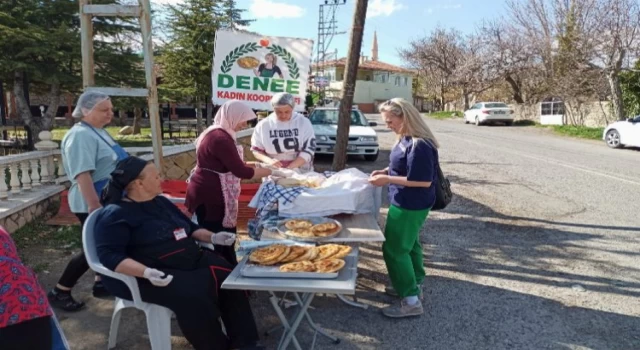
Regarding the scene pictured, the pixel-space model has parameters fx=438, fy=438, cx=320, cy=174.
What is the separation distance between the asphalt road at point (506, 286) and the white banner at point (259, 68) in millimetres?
2555

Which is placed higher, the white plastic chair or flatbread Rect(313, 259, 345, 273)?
flatbread Rect(313, 259, 345, 273)

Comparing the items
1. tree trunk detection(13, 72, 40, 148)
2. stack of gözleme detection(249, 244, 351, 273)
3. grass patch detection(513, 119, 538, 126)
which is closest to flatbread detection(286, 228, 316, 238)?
stack of gözleme detection(249, 244, 351, 273)

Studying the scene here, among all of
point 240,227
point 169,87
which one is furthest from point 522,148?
point 169,87

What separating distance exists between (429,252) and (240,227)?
2449 mm

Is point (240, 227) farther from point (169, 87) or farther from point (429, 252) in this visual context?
point (169, 87)

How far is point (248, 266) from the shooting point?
2604 mm

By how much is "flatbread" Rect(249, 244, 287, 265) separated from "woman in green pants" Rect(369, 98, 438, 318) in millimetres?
1007

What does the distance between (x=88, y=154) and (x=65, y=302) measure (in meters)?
1.30

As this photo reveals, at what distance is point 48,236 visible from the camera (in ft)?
17.2

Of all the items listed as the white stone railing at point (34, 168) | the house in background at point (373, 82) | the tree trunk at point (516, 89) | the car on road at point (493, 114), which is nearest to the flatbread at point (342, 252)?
the white stone railing at point (34, 168)

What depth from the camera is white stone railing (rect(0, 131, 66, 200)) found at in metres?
5.52

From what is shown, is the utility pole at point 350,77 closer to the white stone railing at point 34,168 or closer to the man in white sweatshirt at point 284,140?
the man in white sweatshirt at point 284,140

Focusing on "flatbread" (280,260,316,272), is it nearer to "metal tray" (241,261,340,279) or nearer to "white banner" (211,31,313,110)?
"metal tray" (241,261,340,279)

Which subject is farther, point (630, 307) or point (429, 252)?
point (429, 252)
